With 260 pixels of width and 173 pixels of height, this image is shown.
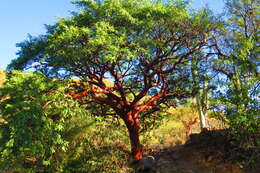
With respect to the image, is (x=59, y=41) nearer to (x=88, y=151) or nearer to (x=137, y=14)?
(x=137, y=14)

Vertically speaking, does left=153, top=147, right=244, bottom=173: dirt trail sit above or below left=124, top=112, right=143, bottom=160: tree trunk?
below

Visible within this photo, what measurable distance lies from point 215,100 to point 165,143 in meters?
10.2

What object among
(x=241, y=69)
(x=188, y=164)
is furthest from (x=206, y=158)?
(x=241, y=69)

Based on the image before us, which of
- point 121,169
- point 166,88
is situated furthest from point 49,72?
point 166,88

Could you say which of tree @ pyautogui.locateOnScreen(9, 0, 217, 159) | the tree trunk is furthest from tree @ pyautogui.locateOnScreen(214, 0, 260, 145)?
the tree trunk

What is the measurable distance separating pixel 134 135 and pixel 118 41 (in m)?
5.02

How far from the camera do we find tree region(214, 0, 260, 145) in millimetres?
6219

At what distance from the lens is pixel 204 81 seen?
10570mm

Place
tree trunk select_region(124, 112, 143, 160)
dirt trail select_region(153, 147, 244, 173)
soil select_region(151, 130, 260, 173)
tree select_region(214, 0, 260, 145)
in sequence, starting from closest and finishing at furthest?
tree select_region(214, 0, 260, 145) → soil select_region(151, 130, 260, 173) → dirt trail select_region(153, 147, 244, 173) → tree trunk select_region(124, 112, 143, 160)

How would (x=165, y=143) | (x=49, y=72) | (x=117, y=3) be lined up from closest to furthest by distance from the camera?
(x=117, y=3) < (x=49, y=72) < (x=165, y=143)

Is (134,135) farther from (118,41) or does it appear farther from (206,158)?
(118,41)

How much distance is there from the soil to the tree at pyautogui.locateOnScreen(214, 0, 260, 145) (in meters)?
1.08

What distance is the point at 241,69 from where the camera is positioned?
7176 mm

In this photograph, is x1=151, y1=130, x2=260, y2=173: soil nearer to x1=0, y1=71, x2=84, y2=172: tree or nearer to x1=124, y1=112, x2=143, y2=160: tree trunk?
x1=124, y1=112, x2=143, y2=160: tree trunk
